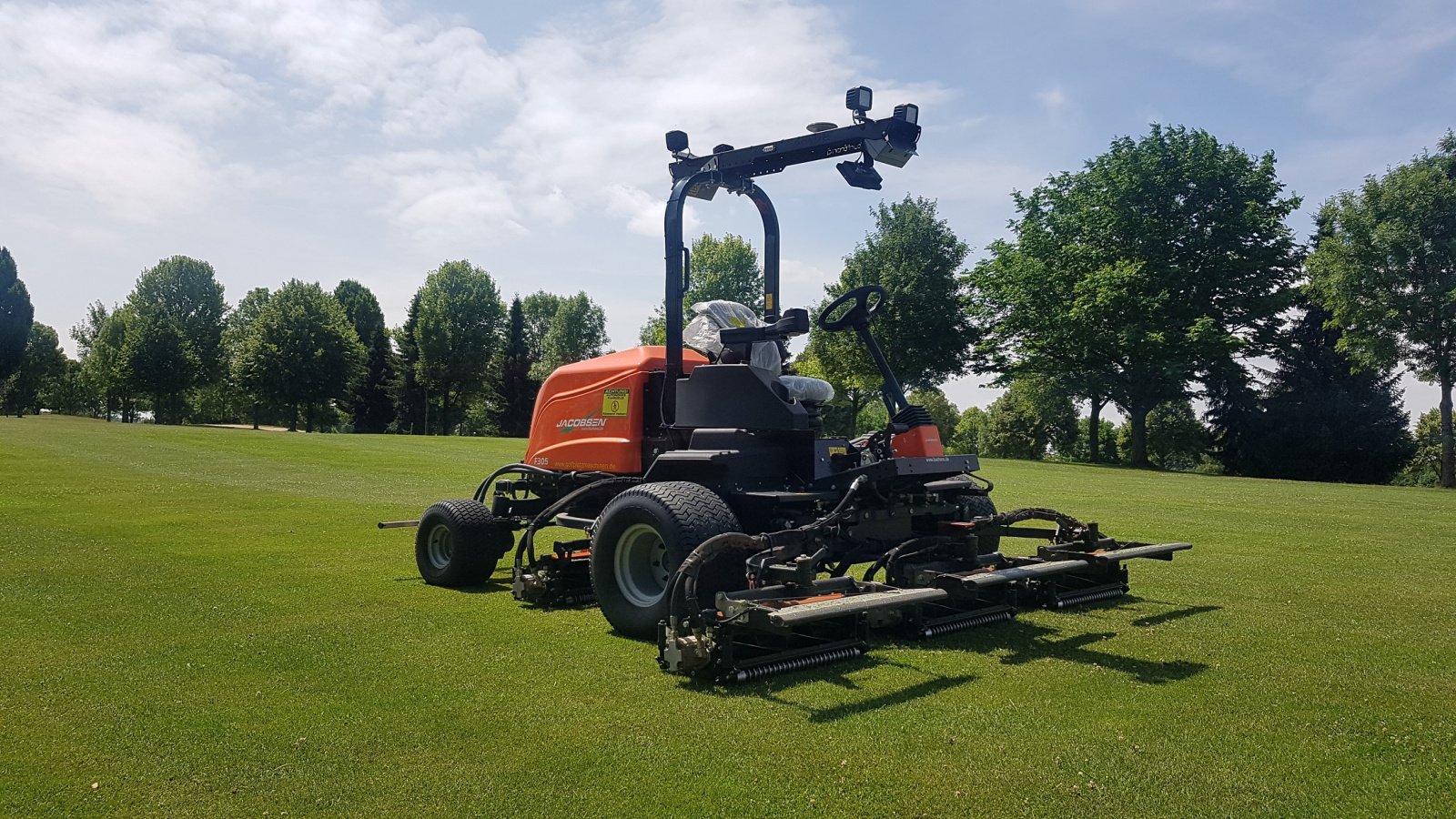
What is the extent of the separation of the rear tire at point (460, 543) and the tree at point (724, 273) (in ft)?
144

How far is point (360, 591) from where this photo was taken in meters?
8.88

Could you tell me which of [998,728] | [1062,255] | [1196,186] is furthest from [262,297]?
[998,728]

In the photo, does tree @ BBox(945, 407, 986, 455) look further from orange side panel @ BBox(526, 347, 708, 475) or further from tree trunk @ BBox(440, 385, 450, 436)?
orange side panel @ BBox(526, 347, 708, 475)

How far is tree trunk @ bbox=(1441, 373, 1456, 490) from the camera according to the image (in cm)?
3102

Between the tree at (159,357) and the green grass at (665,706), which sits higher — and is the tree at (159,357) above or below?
above

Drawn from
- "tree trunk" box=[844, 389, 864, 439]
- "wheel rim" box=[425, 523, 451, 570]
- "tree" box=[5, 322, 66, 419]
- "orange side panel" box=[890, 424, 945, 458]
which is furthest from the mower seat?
"tree" box=[5, 322, 66, 419]

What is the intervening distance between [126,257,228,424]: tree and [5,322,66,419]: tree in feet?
35.7

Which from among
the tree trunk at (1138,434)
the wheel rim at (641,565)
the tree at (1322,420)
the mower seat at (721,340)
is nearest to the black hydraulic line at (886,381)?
the mower seat at (721,340)

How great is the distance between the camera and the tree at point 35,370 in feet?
262

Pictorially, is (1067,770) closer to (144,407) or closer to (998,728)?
(998,728)

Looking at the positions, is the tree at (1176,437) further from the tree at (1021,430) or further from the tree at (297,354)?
the tree at (297,354)

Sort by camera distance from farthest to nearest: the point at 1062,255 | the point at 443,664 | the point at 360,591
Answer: the point at 1062,255 < the point at 360,591 < the point at 443,664

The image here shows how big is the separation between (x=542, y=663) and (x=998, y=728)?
288 cm

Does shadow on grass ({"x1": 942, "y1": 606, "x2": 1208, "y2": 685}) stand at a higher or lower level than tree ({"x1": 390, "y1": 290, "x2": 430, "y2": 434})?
lower
